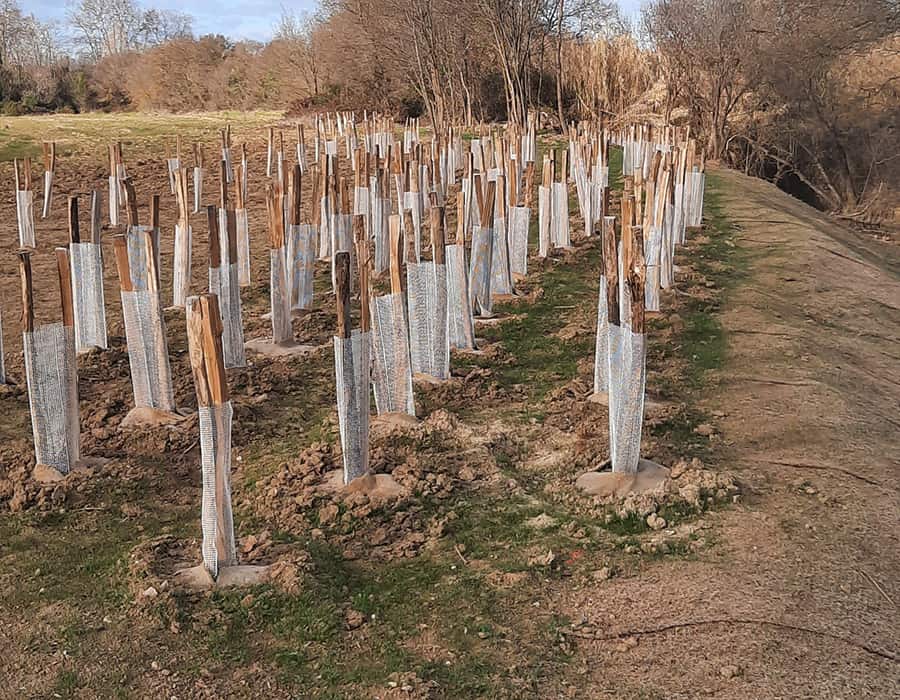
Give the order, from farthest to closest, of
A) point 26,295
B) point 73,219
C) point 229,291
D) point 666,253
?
point 666,253
point 73,219
point 229,291
point 26,295

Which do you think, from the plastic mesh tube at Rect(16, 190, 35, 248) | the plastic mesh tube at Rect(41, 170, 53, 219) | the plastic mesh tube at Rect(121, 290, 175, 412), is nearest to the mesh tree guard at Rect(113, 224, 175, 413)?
the plastic mesh tube at Rect(121, 290, 175, 412)

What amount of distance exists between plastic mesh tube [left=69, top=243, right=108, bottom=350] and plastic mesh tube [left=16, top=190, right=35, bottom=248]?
363 cm

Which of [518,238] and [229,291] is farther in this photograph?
[518,238]

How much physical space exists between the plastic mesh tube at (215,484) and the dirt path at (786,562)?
1419 millimetres

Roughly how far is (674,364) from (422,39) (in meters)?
18.7

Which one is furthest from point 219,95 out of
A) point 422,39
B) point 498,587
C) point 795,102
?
point 498,587

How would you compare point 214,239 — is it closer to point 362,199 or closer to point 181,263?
point 181,263

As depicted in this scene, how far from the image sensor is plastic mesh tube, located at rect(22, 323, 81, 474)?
4488 millimetres

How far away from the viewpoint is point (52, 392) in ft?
14.8

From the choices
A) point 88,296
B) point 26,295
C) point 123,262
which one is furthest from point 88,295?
point 26,295

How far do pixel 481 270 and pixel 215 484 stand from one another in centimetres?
389

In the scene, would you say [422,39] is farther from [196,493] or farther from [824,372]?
[196,493]

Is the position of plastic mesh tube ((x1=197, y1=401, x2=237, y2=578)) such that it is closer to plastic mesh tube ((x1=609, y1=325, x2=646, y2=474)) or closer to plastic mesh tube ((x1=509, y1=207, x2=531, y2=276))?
plastic mesh tube ((x1=609, y1=325, x2=646, y2=474))

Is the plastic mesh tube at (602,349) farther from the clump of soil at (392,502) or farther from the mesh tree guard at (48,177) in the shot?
the mesh tree guard at (48,177)
